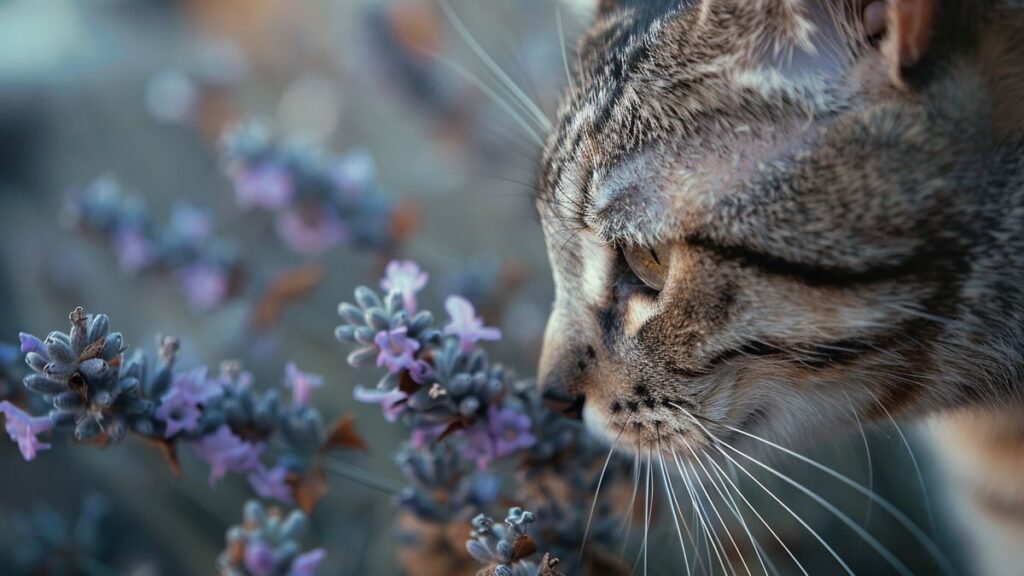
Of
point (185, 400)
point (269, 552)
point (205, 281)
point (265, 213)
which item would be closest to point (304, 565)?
point (269, 552)

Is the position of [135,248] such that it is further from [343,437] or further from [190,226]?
[343,437]

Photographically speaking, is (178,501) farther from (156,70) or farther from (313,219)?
(156,70)

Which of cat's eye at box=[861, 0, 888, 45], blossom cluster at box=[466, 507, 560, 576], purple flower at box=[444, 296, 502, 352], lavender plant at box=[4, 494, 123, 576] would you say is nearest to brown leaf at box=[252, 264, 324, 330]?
lavender plant at box=[4, 494, 123, 576]

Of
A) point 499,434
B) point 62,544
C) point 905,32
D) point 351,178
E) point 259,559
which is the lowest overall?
point 62,544

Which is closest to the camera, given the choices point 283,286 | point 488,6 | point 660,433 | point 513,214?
point 660,433

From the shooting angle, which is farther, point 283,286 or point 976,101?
point 283,286

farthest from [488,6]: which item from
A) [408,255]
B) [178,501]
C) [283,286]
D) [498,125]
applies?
[178,501]

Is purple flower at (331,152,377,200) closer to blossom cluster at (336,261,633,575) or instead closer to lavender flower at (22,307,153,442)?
blossom cluster at (336,261,633,575)

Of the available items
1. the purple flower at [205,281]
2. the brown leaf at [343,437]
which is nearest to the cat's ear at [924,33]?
the brown leaf at [343,437]
